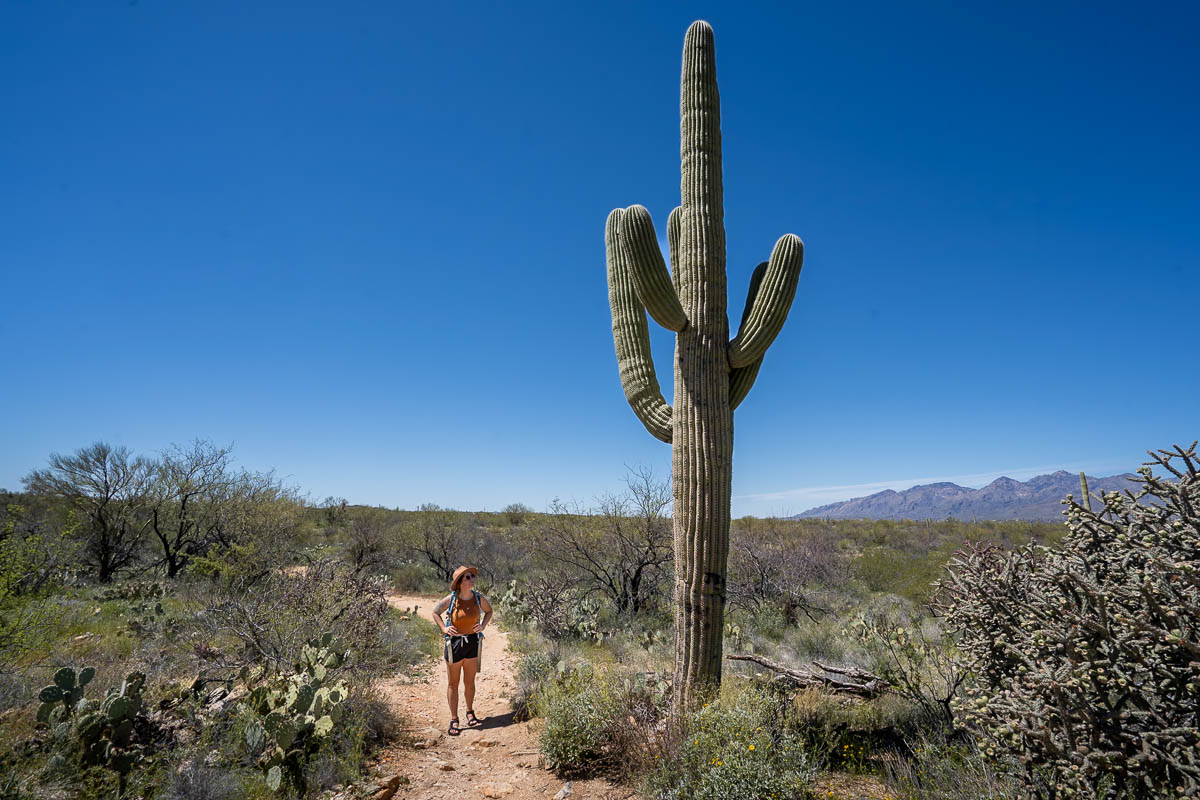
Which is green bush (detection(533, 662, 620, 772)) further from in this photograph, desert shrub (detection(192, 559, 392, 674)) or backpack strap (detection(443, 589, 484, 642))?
desert shrub (detection(192, 559, 392, 674))

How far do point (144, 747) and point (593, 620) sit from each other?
661cm

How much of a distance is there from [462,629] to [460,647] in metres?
0.22

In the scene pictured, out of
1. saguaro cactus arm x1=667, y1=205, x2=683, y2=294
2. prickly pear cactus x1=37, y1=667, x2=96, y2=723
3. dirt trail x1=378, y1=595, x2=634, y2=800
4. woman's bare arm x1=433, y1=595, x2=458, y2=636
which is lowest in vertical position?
dirt trail x1=378, y1=595, x2=634, y2=800

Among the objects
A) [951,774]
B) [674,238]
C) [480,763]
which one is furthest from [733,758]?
[674,238]

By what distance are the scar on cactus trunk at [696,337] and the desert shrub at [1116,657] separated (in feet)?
6.89

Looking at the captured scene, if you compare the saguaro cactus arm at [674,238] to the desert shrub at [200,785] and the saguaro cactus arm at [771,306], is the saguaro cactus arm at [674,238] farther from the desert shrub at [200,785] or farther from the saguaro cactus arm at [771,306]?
the desert shrub at [200,785]

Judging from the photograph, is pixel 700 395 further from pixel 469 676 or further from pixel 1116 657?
pixel 469 676

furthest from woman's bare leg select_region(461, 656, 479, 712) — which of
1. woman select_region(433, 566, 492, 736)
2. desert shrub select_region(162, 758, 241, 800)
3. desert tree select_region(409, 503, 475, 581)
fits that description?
desert tree select_region(409, 503, 475, 581)

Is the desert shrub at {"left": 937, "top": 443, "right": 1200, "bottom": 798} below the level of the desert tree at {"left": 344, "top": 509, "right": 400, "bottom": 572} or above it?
above

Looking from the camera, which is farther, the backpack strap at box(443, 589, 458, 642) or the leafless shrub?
the leafless shrub

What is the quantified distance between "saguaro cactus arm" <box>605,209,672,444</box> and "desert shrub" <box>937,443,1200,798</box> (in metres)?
3.27

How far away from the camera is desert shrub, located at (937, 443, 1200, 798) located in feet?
7.40

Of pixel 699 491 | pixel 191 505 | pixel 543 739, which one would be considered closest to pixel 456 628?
pixel 543 739

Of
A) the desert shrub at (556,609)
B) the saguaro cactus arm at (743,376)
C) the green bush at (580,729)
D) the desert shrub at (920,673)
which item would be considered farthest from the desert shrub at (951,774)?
the desert shrub at (556,609)
